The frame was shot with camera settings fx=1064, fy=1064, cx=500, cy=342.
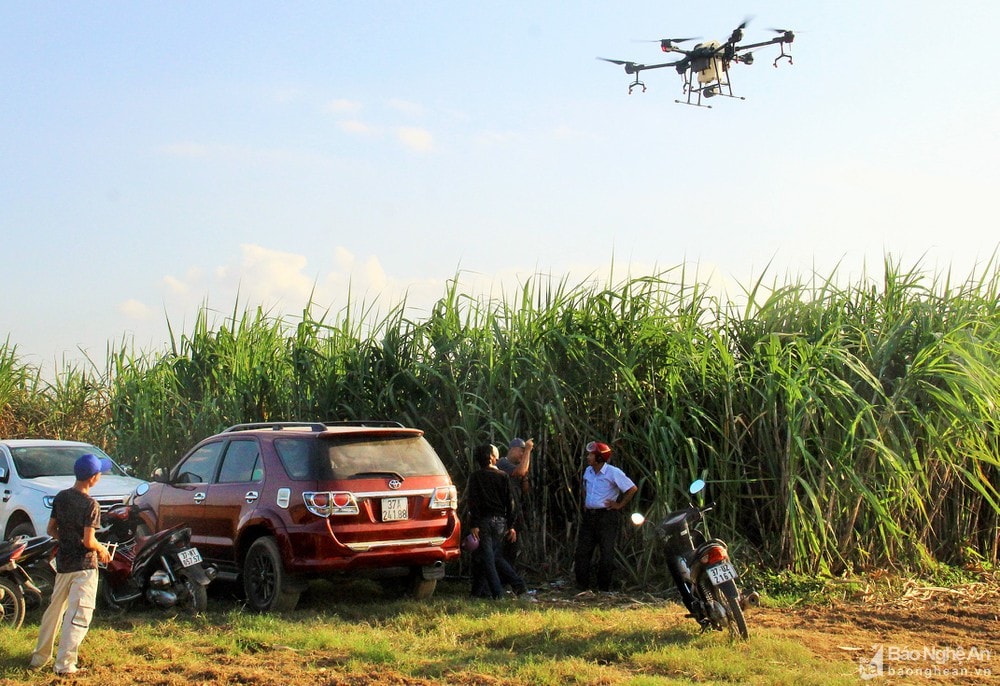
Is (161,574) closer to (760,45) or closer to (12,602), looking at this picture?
(12,602)

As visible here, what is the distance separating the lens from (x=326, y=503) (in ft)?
29.3

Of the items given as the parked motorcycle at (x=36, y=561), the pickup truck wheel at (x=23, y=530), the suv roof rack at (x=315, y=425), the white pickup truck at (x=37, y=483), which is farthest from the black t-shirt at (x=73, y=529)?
the pickup truck wheel at (x=23, y=530)

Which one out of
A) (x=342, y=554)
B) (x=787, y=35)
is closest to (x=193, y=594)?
(x=342, y=554)

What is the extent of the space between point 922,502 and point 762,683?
16.3 ft

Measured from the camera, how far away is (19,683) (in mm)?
6738

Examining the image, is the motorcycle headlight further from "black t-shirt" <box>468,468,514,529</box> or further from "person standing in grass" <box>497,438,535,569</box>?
"person standing in grass" <box>497,438,535,569</box>

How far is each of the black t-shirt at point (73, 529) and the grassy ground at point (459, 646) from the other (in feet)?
2.37

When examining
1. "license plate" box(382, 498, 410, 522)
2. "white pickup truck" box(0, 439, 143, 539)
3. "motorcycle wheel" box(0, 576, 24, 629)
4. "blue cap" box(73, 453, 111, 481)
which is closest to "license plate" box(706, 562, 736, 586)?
"license plate" box(382, 498, 410, 522)

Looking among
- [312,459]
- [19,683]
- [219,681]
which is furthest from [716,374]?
[19,683]

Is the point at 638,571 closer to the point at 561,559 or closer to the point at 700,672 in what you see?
the point at 561,559

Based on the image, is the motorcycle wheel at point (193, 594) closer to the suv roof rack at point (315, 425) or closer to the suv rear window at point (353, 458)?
the suv rear window at point (353, 458)

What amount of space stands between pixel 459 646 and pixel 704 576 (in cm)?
188

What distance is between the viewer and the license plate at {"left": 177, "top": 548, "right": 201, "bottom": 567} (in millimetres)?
9031

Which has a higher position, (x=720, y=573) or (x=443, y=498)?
(x=443, y=498)
